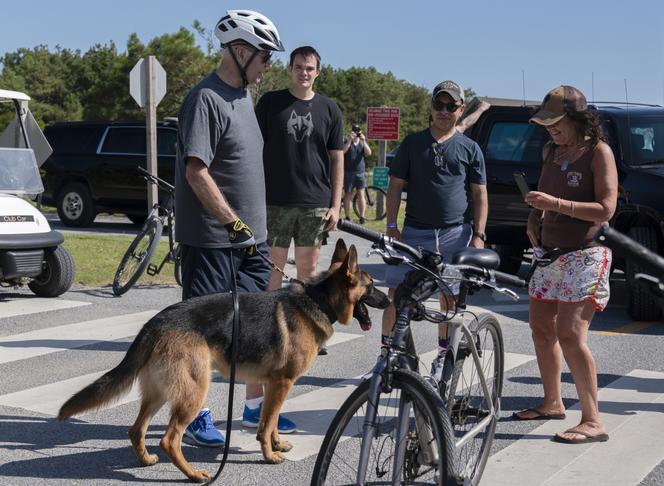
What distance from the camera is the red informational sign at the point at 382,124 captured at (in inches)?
853

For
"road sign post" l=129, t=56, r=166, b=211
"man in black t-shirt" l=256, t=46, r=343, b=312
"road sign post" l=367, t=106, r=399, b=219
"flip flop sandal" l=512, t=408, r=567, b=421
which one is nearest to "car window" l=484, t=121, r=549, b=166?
"road sign post" l=129, t=56, r=166, b=211

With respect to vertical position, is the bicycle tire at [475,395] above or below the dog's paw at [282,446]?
above

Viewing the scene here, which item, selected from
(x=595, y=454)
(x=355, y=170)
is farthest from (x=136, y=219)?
(x=595, y=454)

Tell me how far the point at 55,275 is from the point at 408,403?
22.5 feet

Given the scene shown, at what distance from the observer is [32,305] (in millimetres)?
9281

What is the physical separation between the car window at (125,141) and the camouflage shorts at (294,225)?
1309cm

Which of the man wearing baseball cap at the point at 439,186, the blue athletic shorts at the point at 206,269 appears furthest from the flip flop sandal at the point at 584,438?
the blue athletic shorts at the point at 206,269

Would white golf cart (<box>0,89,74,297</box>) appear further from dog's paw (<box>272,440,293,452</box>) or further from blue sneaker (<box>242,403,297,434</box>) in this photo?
dog's paw (<box>272,440,293,452</box>)

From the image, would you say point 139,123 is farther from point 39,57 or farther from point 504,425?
point 39,57

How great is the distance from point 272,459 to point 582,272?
203cm

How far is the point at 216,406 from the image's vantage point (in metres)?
5.99

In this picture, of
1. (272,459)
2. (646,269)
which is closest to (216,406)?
(272,459)

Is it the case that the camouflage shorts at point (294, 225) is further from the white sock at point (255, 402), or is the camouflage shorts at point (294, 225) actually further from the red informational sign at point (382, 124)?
the red informational sign at point (382, 124)

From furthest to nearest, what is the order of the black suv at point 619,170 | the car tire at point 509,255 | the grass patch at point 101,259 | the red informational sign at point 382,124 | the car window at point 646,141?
the red informational sign at point 382,124 < the car tire at point 509,255 < the grass patch at point 101,259 < the car window at point 646,141 < the black suv at point 619,170
